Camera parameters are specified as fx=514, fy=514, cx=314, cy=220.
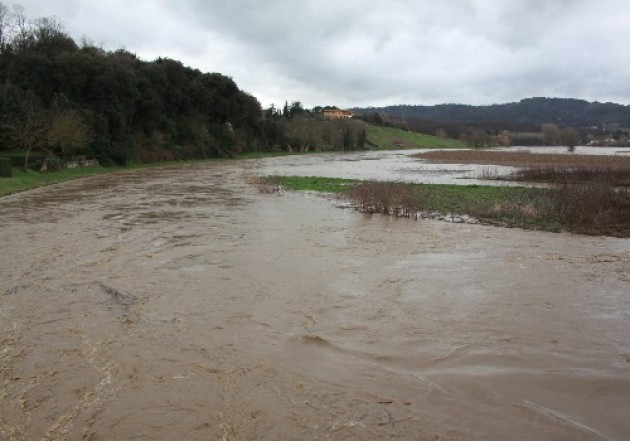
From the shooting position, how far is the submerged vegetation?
59.3 feet

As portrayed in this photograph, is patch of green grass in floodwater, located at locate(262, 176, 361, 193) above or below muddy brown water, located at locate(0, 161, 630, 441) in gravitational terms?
above

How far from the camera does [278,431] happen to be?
5488mm

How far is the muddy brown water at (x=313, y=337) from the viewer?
572 cm

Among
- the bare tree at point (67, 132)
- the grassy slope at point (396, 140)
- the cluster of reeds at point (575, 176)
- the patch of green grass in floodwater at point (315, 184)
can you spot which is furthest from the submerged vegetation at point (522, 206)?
the grassy slope at point (396, 140)

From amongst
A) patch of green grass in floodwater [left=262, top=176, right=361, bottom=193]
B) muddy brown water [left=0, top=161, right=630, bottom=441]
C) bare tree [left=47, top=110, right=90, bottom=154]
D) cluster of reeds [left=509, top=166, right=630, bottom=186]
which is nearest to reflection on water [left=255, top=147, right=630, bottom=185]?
cluster of reeds [left=509, top=166, right=630, bottom=186]

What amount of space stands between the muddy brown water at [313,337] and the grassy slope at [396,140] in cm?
11928

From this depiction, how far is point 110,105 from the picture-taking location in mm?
52438

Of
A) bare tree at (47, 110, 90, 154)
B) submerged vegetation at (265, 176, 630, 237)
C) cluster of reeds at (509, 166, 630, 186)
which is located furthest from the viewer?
bare tree at (47, 110, 90, 154)

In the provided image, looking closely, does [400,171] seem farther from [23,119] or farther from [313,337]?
[313,337]

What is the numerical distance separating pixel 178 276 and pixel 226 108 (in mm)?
74325

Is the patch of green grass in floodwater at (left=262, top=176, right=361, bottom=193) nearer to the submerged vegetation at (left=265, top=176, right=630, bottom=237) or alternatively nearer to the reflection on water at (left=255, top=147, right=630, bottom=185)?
the reflection on water at (left=255, top=147, right=630, bottom=185)

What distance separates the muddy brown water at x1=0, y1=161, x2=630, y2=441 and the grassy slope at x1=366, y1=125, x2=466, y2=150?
11928cm

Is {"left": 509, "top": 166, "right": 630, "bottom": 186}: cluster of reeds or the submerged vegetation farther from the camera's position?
{"left": 509, "top": 166, "right": 630, "bottom": 186}: cluster of reeds

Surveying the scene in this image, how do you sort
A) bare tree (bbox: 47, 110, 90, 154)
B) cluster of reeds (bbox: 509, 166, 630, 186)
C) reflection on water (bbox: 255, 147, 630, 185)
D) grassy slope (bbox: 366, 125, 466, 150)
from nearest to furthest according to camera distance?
cluster of reeds (bbox: 509, 166, 630, 186) < reflection on water (bbox: 255, 147, 630, 185) < bare tree (bbox: 47, 110, 90, 154) < grassy slope (bbox: 366, 125, 466, 150)
